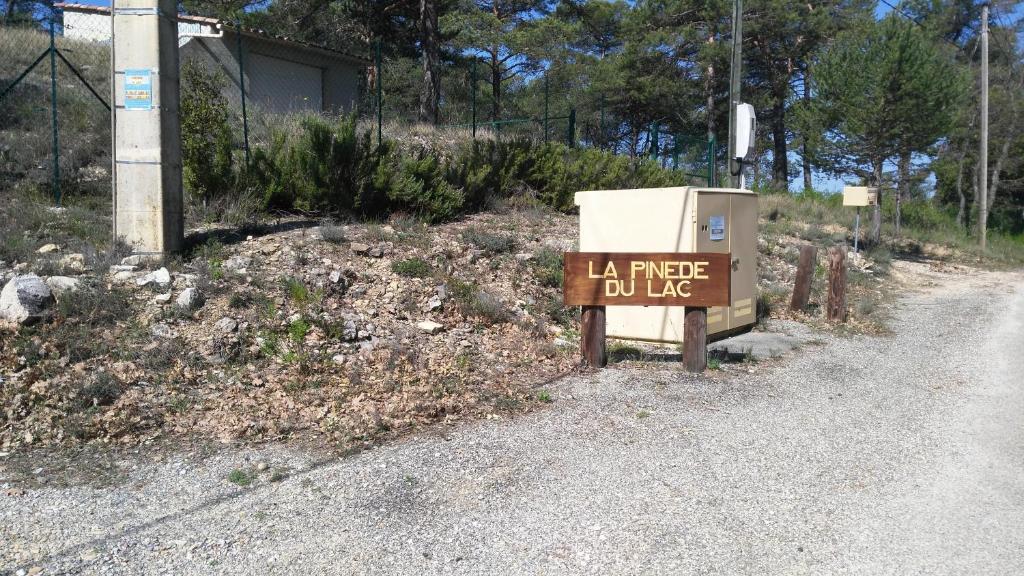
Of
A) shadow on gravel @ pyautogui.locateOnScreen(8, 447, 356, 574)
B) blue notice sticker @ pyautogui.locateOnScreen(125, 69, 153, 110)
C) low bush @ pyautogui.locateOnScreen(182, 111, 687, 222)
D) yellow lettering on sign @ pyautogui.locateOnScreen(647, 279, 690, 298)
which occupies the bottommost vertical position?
shadow on gravel @ pyautogui.locateOnScreen(8, 447, 356, 574)

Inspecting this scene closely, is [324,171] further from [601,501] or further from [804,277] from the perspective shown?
[601,501]

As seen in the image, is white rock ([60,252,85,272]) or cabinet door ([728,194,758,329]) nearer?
white rock ([60,252,85,272])

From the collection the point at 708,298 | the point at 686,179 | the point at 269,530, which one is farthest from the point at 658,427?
the point at 686,179

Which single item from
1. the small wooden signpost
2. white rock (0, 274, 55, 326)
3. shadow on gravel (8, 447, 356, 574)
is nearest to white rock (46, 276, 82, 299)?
white rock (0, 274, 55, 326)

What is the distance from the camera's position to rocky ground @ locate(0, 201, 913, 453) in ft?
19.3

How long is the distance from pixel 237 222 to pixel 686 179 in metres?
14.6

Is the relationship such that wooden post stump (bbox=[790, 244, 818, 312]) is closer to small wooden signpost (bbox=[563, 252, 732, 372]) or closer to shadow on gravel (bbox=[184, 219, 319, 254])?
small wooden signpost (bbox=[563, 252, 732, 372])

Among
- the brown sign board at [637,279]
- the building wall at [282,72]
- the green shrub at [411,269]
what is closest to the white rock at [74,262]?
the green shrub at [411,269]

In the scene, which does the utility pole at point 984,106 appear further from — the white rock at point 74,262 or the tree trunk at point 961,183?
the white rock at point 74,262

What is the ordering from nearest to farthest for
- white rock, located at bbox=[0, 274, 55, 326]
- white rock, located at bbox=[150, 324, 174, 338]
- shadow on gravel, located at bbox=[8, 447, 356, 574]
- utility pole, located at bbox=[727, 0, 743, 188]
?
shadow on gravel, located at bbox=[8, 447, 356, 574], white rock, located at bbox=[0, 274, 55, 326], white rock, located at bbox=[150, 324, 174, 338], utility pole, located at bbox=[727, 0, 743, 188]

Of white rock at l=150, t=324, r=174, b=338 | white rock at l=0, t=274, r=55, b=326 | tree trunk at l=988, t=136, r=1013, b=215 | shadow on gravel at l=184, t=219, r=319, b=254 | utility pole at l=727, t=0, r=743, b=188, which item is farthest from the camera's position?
tree trunk at l=988, t=136, r=1013, b=215

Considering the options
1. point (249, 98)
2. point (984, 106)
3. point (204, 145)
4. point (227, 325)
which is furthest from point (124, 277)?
point (984, 106)

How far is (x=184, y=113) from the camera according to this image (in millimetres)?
11031

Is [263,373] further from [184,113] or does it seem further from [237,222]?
[184,113]
